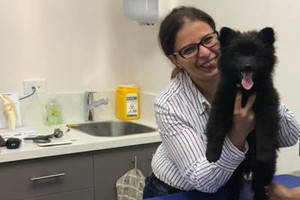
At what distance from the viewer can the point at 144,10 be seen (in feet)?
8.07

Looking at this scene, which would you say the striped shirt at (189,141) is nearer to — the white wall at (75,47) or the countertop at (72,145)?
the countertop at (72,145)

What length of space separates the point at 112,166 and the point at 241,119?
4.18 feet

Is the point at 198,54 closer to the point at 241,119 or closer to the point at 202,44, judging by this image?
the point at 202,44

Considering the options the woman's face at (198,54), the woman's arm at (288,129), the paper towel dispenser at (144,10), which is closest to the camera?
the woman's arm at (288,129)

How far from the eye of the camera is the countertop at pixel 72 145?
6.34 ft

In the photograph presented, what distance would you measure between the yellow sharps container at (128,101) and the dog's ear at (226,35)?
69.3 inches

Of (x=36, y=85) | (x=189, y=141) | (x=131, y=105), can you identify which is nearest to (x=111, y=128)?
(x=131, y=105)

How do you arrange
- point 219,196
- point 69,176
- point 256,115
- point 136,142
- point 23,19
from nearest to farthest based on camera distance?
point 256,115
point 219,196
point 69,176
point 136,142
point 23,19

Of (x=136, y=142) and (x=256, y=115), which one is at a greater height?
(x=256, y=115)

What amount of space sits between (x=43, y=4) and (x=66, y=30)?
0.23m

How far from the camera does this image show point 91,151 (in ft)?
7.06

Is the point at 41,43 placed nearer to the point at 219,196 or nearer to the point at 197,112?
the point at 197,112

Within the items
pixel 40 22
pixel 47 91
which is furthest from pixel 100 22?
pixel 47 91

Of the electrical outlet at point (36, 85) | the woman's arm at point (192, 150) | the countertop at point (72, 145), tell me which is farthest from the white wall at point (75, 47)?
the woman's arm at point (192, 150)
